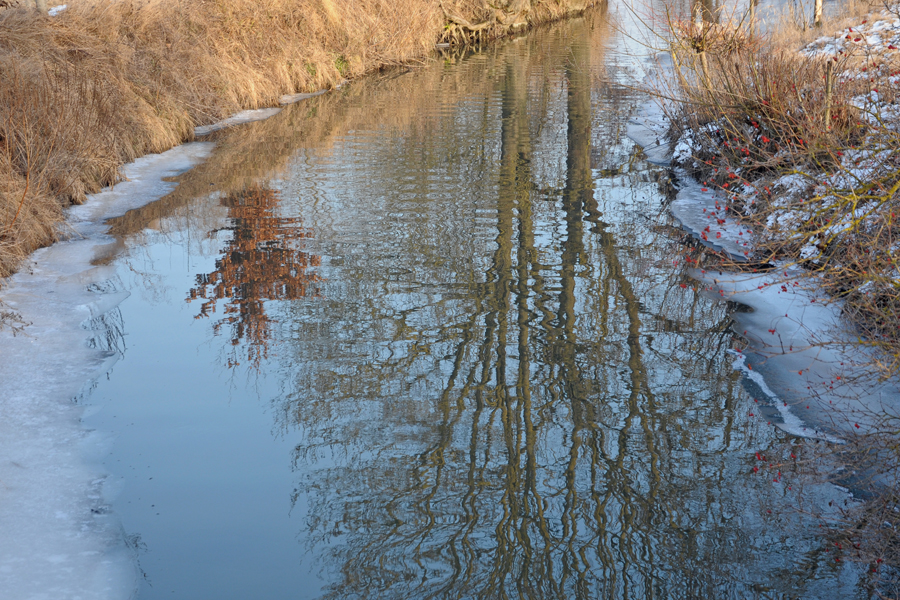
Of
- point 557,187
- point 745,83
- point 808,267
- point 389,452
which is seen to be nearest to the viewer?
point 389,452

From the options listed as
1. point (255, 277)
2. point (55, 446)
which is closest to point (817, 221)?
point (255, 277)

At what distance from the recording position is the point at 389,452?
5.00 m

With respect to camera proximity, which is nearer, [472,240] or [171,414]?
[171,414]

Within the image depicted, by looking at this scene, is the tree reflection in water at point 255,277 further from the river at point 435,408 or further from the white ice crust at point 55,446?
the white ice crust at point 55,446

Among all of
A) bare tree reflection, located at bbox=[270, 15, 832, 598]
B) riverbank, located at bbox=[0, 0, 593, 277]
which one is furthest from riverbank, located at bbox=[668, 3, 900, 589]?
riverbank, located at bbox=[0, 0, 593, 277]

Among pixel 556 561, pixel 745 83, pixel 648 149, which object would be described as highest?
pixel 745 83

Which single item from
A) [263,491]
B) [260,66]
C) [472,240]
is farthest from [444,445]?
[260,66]

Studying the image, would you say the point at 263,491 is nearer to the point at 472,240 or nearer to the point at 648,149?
the point at 472,240

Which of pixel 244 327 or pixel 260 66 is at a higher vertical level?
pixel 260 66

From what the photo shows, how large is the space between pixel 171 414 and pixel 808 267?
5718mm

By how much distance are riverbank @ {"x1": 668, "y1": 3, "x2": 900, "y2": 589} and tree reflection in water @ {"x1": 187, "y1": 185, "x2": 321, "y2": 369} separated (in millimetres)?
3821

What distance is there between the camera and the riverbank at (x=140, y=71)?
29.4 ft

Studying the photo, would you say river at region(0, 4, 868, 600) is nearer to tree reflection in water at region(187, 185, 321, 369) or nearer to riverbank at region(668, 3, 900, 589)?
→ tree reflection in water at region(187, 185, 321, 369)

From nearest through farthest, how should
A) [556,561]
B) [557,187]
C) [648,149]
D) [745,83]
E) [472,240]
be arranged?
1. [556,561]
2. [472,240]
3. [745,83]
4. [557,187]
5. [648,149]
